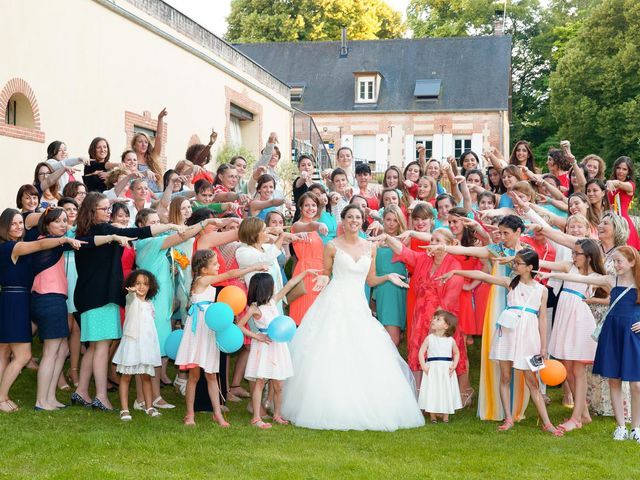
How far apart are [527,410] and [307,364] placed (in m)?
2.42

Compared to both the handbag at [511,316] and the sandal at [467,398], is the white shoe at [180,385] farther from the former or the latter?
the handbag at [511,316]

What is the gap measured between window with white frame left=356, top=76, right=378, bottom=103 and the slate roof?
0.37 metres

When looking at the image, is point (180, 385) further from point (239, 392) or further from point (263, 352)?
point (263, 352)

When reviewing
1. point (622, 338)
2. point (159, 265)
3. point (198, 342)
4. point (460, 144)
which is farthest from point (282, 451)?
point (460, 144)

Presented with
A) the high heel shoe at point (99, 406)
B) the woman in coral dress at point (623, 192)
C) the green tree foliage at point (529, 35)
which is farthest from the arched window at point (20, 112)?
the green tree foliage at point (529, 35)

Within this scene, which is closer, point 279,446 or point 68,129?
point 279,446

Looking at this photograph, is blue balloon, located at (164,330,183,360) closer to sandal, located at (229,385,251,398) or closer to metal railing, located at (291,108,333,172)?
sandal, located at (229,385,251,398)

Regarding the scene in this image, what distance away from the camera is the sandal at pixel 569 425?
7.04m

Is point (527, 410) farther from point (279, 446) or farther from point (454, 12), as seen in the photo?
point (454, 12)

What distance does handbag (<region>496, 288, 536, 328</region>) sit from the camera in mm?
7066

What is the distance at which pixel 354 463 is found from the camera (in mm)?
5840

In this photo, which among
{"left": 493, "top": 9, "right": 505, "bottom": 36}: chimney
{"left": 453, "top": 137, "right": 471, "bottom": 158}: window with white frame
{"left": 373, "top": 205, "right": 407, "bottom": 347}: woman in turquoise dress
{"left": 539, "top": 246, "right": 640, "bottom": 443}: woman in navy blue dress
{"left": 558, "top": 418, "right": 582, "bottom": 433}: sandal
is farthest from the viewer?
{"left": 493, "top": 9, "right": 505, "bottom": 36}: chimney

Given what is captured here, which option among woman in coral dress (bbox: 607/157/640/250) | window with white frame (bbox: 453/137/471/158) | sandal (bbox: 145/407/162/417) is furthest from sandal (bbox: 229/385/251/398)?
window with white frame (bbox: 453/137/471/158)

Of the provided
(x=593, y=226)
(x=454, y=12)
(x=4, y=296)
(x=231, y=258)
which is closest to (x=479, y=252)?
(x=593, y=226)
